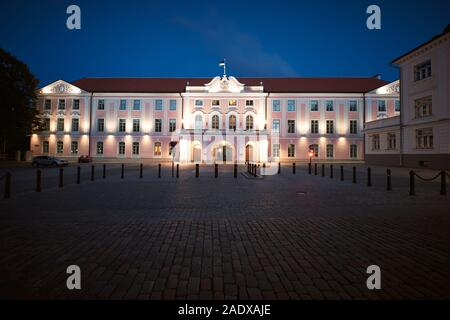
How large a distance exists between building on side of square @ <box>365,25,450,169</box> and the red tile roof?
1538 centimetres

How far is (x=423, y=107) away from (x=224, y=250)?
1145 inches

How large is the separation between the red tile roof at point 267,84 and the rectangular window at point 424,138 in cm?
1849

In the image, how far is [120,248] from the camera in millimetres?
3834

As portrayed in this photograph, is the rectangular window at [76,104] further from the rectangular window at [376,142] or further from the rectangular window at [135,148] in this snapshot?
the rectangular window at [376,142]

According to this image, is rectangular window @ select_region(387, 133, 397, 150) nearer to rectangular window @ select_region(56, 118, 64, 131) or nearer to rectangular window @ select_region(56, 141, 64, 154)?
rectangular window @ select_region(56, 141, 64, 154)

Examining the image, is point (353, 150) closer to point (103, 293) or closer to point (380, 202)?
point (380, 202)

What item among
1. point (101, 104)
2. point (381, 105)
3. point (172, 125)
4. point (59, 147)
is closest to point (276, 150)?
point (172, 125)

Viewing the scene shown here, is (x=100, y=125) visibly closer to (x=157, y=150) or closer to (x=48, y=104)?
(x=48, y=104)

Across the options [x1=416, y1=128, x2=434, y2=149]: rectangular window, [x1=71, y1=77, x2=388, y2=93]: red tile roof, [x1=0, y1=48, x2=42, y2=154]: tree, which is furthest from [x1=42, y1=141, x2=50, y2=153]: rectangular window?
[x1=416, y1=128, x2=434, y2=149]: rectangular window

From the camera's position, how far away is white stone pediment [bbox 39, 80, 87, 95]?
41250 mm

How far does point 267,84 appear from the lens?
4431 cm
